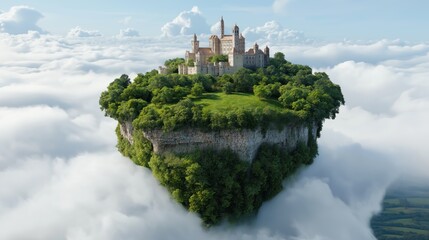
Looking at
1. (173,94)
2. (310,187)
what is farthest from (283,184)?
(173,94)

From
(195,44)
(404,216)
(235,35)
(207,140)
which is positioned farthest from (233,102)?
(404,216)

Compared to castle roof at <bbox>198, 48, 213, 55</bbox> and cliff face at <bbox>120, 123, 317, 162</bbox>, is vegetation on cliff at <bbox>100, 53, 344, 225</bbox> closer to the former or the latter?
cliff face at <bbox>120, 123, 317, 162</bbox>

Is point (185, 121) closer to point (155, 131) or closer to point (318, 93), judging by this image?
point (155, 131)

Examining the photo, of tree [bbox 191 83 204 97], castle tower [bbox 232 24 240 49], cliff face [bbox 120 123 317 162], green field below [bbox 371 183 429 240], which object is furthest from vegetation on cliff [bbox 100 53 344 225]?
green field below [bbox 371 183 429 240]

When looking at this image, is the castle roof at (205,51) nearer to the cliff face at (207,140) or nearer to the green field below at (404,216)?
the cliff face at (207,140)

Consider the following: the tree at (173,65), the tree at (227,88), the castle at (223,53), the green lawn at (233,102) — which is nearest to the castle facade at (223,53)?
the castle at (223,53)

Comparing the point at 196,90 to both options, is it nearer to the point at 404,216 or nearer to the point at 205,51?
the point at 205,51
